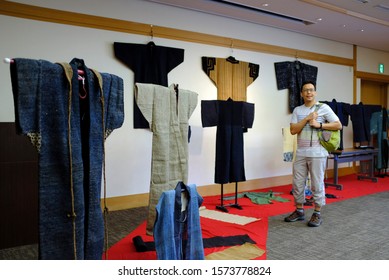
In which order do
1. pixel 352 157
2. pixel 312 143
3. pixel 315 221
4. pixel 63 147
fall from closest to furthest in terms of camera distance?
pixel 63 147 → pixel 312 143 → pixel 315 221 → pixel 352 157

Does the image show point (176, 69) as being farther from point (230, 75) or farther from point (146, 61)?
point (230, 75)

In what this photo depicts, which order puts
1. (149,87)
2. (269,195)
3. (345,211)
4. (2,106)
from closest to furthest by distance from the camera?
(149,87) < (2,106) < (345,211) < (269,195)

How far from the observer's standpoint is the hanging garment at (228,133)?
155 inches

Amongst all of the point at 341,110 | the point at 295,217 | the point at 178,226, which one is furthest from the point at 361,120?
the point at 178,226

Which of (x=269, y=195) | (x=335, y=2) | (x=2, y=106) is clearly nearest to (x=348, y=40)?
(x=335, y=2)

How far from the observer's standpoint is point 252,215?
3980mm

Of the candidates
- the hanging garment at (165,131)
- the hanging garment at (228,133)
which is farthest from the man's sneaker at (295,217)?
the hanging garment at (165,131)

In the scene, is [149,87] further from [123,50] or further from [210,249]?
[123,50]

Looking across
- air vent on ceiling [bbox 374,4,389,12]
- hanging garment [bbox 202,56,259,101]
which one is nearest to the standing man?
hanging garment [bbox 202,56,259,101]

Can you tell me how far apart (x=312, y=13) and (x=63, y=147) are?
15.3 feet

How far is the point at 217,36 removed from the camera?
16.6ft

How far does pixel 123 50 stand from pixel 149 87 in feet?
5.57

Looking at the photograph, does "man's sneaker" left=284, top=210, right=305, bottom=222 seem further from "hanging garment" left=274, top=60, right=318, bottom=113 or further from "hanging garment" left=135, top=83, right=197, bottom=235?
"hanging garment" left=274, top=60, right=318, bottom=113

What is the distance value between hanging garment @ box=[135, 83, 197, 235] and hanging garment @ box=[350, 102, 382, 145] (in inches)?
178
